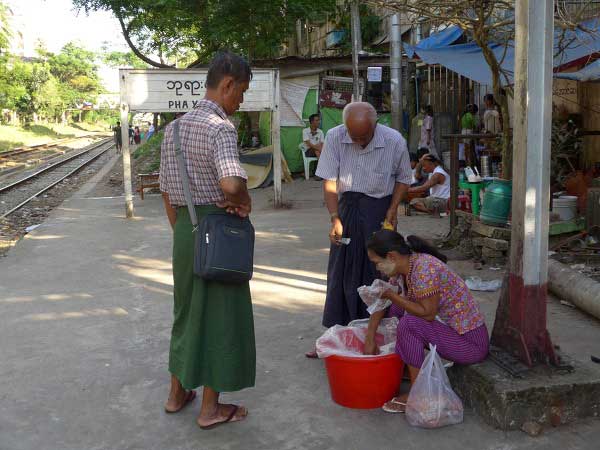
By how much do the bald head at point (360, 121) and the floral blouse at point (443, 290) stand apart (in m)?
0.91

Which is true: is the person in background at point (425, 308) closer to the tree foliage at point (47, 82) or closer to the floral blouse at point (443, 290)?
the floral blouse at point (443, 290)

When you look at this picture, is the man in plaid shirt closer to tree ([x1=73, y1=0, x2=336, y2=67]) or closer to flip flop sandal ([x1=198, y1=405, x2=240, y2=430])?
flip flop sandal ([x1=198, y1=405, x2=240, y2=430])

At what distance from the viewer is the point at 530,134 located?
3.25 metres

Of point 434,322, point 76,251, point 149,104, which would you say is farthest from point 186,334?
point 149,104

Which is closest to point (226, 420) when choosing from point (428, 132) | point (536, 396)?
point (536, 396)

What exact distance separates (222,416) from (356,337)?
0.89m

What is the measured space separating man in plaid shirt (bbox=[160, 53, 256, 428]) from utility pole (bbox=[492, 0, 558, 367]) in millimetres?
1366

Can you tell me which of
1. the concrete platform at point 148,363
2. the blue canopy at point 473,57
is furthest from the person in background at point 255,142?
the concrete platform at point 148,363

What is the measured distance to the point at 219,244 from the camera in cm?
304

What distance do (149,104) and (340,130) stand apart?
22.0 ft

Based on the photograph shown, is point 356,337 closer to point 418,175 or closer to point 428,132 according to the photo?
point 418,175

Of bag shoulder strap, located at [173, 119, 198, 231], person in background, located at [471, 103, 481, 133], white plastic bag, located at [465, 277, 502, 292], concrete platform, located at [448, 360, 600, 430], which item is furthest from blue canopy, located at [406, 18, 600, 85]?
bag shoulder strap, located at [173, 119, 198, 231]

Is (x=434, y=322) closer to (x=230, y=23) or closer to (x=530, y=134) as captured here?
(x=530, y=134)

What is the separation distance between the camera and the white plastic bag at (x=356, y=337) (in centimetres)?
362
